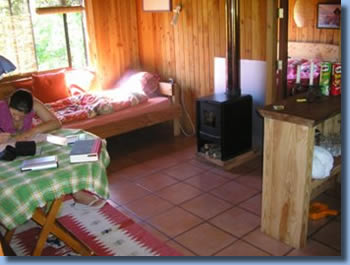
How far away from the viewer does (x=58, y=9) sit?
480 centimetres

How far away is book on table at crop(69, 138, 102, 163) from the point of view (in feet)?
7.31

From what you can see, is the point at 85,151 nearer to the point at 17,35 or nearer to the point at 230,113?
the point at 230,113

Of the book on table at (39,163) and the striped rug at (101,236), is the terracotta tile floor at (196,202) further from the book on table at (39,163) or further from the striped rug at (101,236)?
the book on table at (39,163)

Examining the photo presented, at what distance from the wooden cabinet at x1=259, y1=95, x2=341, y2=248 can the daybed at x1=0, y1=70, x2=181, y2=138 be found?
2094mm

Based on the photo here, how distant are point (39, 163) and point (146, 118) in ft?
8.26

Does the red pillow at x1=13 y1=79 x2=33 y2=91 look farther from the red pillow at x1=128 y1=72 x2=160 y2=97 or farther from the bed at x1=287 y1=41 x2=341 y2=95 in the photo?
the bed at x1=287 y1=41 x2=341 y2=95

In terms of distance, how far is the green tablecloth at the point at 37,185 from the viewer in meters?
2.03

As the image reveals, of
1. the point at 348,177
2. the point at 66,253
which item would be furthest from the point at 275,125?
the point at 348,177

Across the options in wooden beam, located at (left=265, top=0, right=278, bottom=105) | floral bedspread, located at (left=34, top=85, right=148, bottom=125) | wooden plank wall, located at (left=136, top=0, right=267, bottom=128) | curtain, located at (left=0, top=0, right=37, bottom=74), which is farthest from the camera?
curtain, located at (left=0, top=0, right=37, bottom=74)

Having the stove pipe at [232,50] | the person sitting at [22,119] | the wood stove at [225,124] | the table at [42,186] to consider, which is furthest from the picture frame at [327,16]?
the table at [42,186]

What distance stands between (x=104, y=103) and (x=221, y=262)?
12.5 feet

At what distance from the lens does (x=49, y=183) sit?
82.2 inches

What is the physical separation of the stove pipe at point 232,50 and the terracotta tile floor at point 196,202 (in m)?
0.80

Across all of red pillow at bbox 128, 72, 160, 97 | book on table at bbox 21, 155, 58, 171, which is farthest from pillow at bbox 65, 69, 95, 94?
book on table at bbox 21, 155, 58, 171
